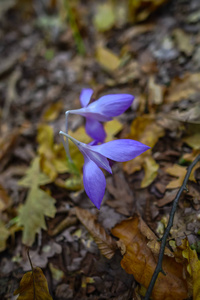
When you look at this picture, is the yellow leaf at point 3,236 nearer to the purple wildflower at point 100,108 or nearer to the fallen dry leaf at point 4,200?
the fallen dry leaf at point 4,200

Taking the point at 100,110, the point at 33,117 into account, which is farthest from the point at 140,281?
the point at 33,117

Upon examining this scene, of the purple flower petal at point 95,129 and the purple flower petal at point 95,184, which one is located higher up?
the purple flower petal at point 95,129

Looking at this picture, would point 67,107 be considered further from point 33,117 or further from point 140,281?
Answer: point 140,281

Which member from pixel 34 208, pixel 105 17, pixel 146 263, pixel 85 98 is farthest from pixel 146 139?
pixel 105 17

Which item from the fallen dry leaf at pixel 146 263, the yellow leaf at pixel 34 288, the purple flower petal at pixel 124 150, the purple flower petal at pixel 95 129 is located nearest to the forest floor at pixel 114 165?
the fallen dry leaf at pixel 146 263

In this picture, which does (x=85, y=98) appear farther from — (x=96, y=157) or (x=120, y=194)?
(x=120, y=194)

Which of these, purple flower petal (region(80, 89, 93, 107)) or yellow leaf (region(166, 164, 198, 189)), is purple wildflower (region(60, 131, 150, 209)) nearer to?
purple flower petal (region(80, 89, 93, 107))
